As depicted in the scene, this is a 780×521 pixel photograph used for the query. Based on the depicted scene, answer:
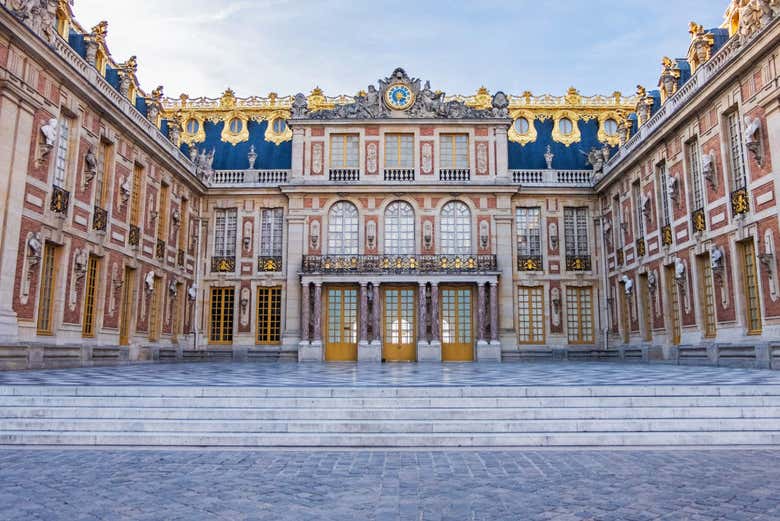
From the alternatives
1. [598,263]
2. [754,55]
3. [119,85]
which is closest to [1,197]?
[119,85]

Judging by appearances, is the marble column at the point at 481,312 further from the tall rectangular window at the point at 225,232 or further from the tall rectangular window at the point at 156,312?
the tall rectangular window at the point at 156,312

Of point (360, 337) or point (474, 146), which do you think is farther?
point (474, 146)

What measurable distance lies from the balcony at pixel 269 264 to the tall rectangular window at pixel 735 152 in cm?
1900

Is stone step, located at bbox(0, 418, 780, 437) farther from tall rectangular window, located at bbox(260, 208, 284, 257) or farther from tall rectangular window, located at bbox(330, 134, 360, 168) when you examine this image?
tall rectangular window, located at bbox(330, 134, 360, 168)

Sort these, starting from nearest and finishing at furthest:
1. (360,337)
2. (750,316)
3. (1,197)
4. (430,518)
→ 1. (430,518)
2. (1,197)
3. (750,316)
4. (360,337)

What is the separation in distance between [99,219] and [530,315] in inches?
739

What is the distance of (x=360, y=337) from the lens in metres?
27.0

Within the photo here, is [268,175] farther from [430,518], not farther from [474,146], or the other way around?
[430,518]

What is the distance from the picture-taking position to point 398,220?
28406mm

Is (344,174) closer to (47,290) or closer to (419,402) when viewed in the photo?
(47,290)

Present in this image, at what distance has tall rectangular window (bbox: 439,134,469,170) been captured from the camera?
94.7ft

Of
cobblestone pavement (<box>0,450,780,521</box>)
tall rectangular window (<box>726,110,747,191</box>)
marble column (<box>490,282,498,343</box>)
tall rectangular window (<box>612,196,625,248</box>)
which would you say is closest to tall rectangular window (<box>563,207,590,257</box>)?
tall rectangular window (<box>612,196,625,248</box>)

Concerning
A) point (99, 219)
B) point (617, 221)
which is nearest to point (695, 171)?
point (617, 221)

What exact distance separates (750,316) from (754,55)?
7.09 metres
